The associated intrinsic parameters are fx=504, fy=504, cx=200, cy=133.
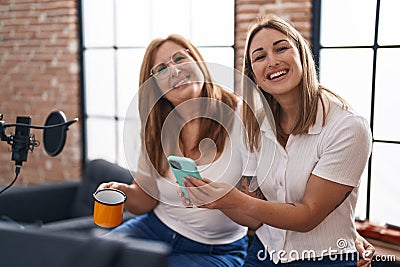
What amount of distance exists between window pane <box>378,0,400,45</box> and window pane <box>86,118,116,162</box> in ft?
6.01

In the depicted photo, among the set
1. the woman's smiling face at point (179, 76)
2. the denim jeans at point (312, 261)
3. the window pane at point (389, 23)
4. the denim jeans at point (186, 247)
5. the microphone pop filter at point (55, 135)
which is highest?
the window pane at point (389, 23)

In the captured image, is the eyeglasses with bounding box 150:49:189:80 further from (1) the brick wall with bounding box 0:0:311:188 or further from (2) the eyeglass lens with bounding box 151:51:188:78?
(1) the brick wall with bounding box 0:0:311:188

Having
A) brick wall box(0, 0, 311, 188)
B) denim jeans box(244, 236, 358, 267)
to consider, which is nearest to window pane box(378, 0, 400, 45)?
denim jeans box(244, 236, 358, 267)

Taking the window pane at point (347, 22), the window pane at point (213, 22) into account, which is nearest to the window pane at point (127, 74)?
the window pane at point (213, 22)

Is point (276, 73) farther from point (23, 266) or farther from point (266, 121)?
point (23, 266)

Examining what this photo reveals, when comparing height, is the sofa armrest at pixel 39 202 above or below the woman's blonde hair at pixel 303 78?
below

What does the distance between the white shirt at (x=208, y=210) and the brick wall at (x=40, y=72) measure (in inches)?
67.5

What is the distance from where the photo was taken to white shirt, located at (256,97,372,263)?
1.38 meters

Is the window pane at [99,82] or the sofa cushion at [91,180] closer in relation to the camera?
the sofa cushion at [91,180]

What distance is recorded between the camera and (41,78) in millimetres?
3430

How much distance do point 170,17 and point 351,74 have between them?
46.9 inches

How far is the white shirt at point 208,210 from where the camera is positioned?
1.62 metres

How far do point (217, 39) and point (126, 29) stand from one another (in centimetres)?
73

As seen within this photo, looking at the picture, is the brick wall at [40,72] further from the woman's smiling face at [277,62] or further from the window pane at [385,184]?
the woman's smiling face at [277,62]
